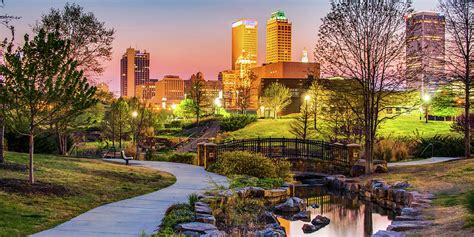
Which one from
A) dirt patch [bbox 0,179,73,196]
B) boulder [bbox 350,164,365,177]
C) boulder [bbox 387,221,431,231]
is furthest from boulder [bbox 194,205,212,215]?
boulder [bbox 350,164,365,177]

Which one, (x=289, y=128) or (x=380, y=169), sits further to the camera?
(x=289, y=128)

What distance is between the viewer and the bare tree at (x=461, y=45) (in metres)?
22.7

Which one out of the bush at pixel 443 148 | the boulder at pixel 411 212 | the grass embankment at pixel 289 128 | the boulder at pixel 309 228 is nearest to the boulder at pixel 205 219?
the boulder at pixel 309 228

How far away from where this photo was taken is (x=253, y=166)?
1861cm

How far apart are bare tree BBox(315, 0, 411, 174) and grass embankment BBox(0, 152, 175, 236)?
9376 millimetres

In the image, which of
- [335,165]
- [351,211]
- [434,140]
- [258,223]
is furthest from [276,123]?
[258,223]

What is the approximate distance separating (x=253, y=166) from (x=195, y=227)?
9530 mm

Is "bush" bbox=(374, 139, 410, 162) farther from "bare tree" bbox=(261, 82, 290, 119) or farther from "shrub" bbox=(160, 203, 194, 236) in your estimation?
"bare tree" bbox=(261, 82, 290, 119)

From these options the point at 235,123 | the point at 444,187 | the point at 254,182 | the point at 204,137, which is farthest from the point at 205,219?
the point at 235,123

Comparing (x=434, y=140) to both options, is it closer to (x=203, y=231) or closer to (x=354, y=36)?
(x=354, y=36)

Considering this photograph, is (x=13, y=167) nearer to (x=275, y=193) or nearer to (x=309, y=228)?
(x=275, y=193)

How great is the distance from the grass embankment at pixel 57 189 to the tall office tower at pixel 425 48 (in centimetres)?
1199

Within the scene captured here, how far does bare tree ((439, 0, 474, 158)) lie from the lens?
894 inches

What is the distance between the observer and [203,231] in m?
9.03
